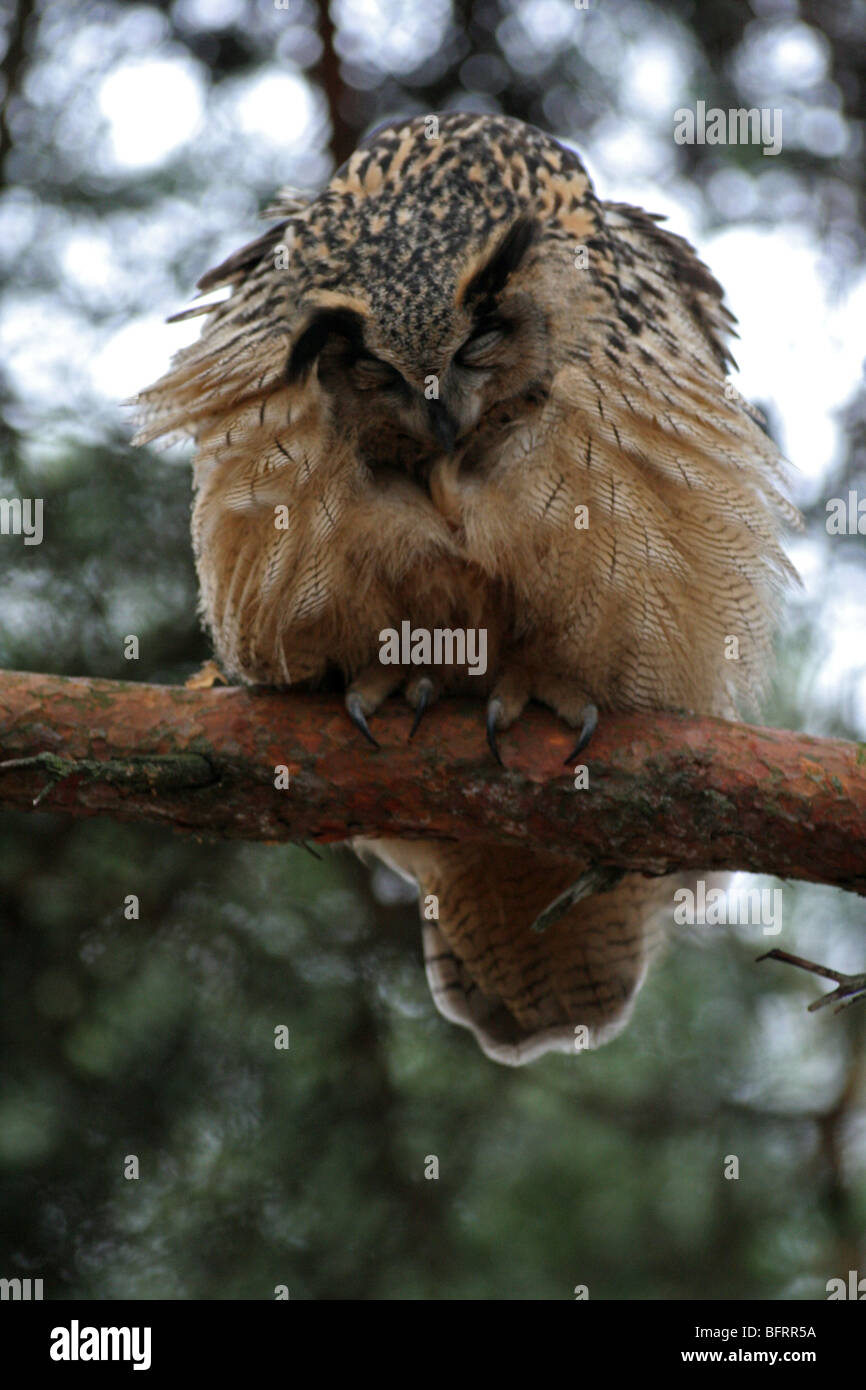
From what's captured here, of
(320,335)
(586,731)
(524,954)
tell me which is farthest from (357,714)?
(524,954)

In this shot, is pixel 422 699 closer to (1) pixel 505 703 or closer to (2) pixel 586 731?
(1) pixel 505 703

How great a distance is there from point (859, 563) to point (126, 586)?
9.12 feet

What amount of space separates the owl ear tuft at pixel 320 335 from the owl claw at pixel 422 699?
30.1 inches

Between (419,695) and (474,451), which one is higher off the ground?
(474,451)

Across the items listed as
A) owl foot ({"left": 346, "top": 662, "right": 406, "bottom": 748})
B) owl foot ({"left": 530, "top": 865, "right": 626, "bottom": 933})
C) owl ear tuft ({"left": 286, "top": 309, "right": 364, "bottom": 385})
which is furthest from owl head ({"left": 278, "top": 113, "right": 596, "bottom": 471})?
owl foot ({"left": 530, "top": 865, "right": 626, "bottom": 933})

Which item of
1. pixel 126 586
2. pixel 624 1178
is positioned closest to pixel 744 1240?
pixel 624 1178

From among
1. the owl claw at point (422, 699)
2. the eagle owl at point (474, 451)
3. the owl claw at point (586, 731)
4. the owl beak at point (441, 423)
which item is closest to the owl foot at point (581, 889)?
the eagle owl at point (474, 451)

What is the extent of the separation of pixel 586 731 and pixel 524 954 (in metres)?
1.24

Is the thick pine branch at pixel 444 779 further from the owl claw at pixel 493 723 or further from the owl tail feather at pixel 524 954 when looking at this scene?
the owl tail feather at pixel 524 954

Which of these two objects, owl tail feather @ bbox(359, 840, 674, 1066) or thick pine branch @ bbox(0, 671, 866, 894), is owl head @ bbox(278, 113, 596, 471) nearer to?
thick pine branch @ bbox(0, 671, 866, 894)

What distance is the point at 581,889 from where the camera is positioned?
290 cm

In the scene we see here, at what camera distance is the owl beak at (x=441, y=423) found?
2709 millimetres

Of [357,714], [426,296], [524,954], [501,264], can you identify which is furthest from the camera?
[524,954]

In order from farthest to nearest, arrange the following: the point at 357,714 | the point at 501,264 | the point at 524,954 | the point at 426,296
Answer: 1. the point at 524,954
2. the point at 357,714
3. the point at 501,264
4. the point at 426,296
